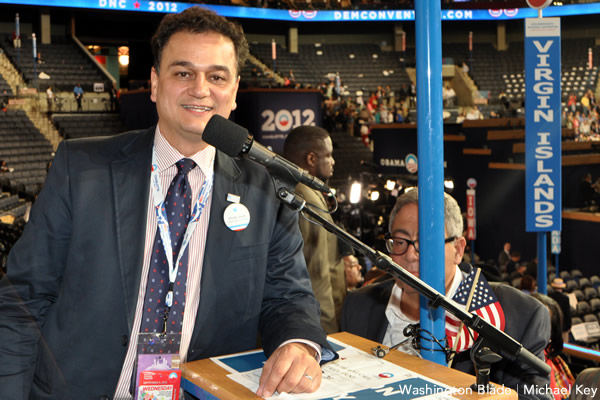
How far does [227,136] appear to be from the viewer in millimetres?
1181

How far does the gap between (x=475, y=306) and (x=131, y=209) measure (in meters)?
1.05

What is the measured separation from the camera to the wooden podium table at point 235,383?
1.11m

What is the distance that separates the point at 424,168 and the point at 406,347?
1.63 ft

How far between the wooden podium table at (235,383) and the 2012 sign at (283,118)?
951 cm

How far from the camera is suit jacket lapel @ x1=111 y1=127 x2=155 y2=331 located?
4.69 feet

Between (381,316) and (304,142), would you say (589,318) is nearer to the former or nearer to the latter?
(304,142)

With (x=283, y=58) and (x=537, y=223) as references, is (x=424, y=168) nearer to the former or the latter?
(x=537, y=223)

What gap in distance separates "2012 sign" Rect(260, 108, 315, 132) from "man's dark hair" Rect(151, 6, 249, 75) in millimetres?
9071

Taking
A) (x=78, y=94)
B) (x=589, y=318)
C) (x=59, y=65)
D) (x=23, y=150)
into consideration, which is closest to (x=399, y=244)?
(x=589, y=318)

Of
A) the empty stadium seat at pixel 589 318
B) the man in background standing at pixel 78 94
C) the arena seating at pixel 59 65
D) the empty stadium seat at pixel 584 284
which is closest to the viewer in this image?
the empty stadium seat at pixel 589 318

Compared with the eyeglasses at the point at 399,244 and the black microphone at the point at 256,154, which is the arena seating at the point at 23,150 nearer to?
the eyeglasses at the point at 399,244

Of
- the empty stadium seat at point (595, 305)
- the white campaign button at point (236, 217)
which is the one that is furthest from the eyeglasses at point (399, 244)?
the empty stadium seat at point (595, 305)

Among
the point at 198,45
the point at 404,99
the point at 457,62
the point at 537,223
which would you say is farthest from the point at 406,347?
the point at 457,62

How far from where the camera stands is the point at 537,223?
13.9 ft
